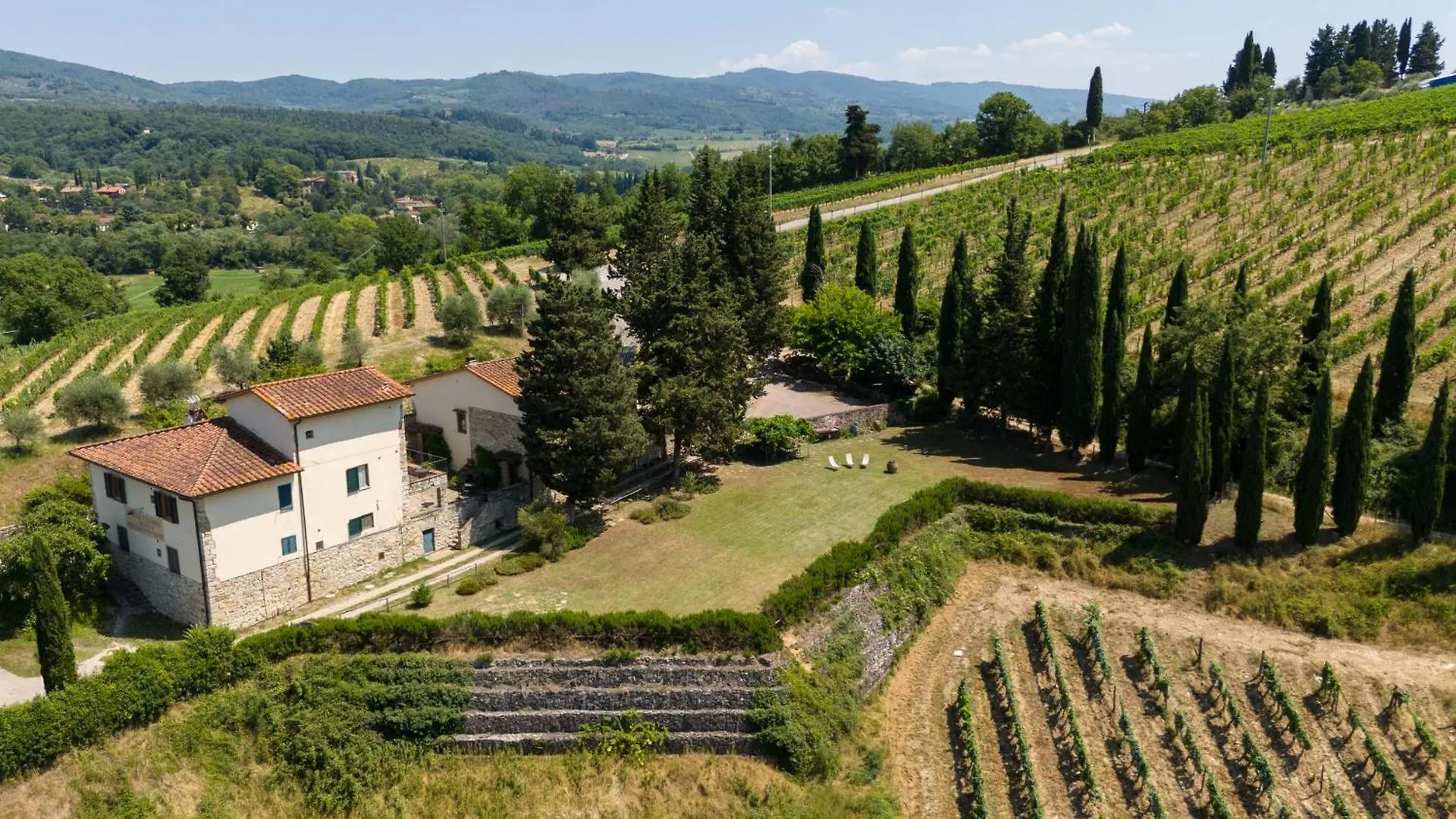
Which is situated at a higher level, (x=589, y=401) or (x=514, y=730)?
(x=589, y=401)

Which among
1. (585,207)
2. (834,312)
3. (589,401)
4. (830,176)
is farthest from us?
(830,176)

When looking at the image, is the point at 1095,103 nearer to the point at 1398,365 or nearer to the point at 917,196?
the point at 917,196

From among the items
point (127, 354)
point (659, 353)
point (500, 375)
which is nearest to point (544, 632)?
point (500, 375)

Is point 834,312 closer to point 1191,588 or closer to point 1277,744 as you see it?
point 1191,588

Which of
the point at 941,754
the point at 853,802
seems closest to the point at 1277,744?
the point at 941,754

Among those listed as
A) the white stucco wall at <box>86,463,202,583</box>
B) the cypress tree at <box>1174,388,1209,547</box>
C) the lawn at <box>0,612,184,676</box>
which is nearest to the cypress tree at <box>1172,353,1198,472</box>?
the cypress tree at <box>1174,388,1209,547</box>
